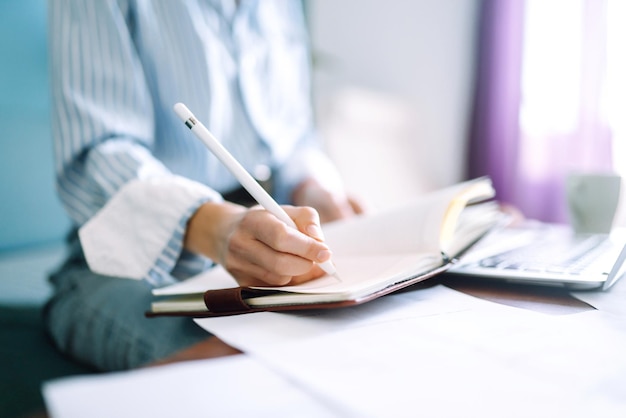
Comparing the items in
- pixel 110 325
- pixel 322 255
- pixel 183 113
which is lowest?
pixel 110 325

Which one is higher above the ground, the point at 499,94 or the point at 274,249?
the point at 499,94

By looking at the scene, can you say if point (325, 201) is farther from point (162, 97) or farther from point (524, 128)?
point (524, 128)

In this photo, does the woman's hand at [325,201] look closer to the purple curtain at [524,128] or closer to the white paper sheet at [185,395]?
the white paper sheet at [185,395]

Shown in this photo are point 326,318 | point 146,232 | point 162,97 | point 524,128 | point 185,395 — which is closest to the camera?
→ point 185,395

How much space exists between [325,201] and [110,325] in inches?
17.1

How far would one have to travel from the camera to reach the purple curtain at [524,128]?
151cm

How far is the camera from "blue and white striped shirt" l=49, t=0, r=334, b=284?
56cm

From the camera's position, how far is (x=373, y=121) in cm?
178

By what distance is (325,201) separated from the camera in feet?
2.73

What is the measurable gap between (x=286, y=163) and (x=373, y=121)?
2.91 ft

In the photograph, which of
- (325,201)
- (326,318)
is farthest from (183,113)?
(325,201)

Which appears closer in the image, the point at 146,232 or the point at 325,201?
the point at 146,232

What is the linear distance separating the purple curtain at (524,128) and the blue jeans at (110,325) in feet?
4.78

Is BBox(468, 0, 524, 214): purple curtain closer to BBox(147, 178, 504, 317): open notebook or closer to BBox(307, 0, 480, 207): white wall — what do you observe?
BBox(307, 0, 480, 207): white wall
